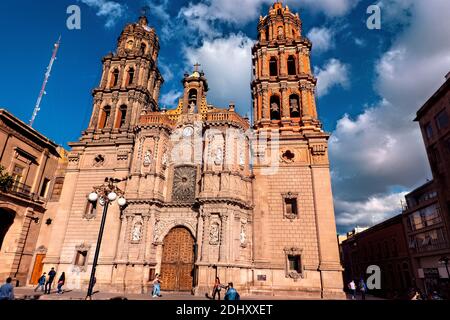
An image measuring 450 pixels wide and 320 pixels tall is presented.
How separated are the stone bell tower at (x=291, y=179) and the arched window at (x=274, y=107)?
10 cm

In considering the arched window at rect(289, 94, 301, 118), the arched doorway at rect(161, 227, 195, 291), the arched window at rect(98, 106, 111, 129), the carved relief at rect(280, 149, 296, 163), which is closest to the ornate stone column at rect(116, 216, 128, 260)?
the arched doorway at rect(161, 227, 195, 291)

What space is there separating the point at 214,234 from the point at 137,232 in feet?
20.4

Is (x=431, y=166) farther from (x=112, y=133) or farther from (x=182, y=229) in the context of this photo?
(x=112, y=133)

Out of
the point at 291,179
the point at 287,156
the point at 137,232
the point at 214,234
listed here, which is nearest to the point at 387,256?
the point at 291,179

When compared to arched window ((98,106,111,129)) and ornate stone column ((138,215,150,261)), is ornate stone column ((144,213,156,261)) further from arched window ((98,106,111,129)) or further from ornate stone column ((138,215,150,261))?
arched window ((98,106,111,129))

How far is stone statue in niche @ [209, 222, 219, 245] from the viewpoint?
69.2ft

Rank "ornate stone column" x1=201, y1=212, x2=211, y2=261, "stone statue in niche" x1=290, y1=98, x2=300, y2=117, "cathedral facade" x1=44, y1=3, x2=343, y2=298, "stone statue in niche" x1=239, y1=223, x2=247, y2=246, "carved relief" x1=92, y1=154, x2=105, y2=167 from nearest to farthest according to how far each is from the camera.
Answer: "ornate stone column" x1=201, y1=212, x2=211, y2=261 → "cathedral facade" x1=44, y1=3, x2=343, y2=298 → "stone statue in niche" x1=239, y1=223, x2=247, y2=246 → "carved relief" x1=92, y1=154, x2=105, y2=167 → "stone statue in niche" x1=290, y1=98, x2=300, y2=117

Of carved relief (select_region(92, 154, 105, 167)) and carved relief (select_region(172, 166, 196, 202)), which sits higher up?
carved relief (select_region(92, 154, 105, 167))

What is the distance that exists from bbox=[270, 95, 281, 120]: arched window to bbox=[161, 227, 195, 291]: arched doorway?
14415 mm

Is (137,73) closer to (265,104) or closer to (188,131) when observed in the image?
(188,131)

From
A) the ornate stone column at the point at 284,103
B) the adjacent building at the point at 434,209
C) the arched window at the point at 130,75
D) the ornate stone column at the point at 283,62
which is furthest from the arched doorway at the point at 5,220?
the adjacent building at the point at 434,209

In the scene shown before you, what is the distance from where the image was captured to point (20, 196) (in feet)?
79.4

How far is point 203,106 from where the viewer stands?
93.9 ft
